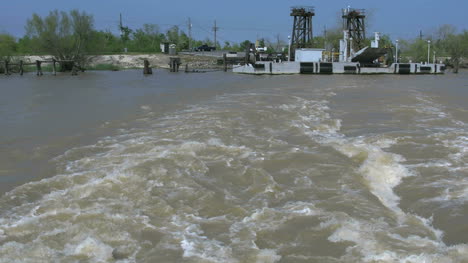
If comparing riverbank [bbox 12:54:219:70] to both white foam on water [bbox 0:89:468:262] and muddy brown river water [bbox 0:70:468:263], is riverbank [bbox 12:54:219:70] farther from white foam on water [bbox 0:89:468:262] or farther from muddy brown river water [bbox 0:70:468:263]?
white foam on water [bbox 0:89:468:262]

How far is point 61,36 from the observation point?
5338 cm

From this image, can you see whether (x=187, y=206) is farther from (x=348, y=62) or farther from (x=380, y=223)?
(x=348, y=62)

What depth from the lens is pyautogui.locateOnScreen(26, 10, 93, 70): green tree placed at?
52.6 m

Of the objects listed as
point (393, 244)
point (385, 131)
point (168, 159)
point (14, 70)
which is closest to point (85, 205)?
point (168, 159)

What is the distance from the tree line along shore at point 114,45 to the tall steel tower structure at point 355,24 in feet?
9.84

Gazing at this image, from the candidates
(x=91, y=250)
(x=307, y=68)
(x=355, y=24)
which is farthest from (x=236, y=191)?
(x=355, y=24)

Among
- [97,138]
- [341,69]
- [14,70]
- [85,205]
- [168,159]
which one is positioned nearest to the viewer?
[85,205]

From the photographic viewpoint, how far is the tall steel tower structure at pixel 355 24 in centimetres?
5425

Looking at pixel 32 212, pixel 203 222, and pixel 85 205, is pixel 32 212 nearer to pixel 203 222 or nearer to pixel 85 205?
pixel 85 205

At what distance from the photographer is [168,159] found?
7.70 metres

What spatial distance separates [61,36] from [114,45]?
3975 centimetres

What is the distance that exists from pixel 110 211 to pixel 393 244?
3.15 metres

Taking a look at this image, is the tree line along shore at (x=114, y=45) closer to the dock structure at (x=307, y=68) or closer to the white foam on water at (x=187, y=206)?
the dock structure at (x=307, y=68)

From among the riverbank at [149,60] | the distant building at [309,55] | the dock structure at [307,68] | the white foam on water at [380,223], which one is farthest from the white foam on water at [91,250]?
the riverbank at [149,60]
